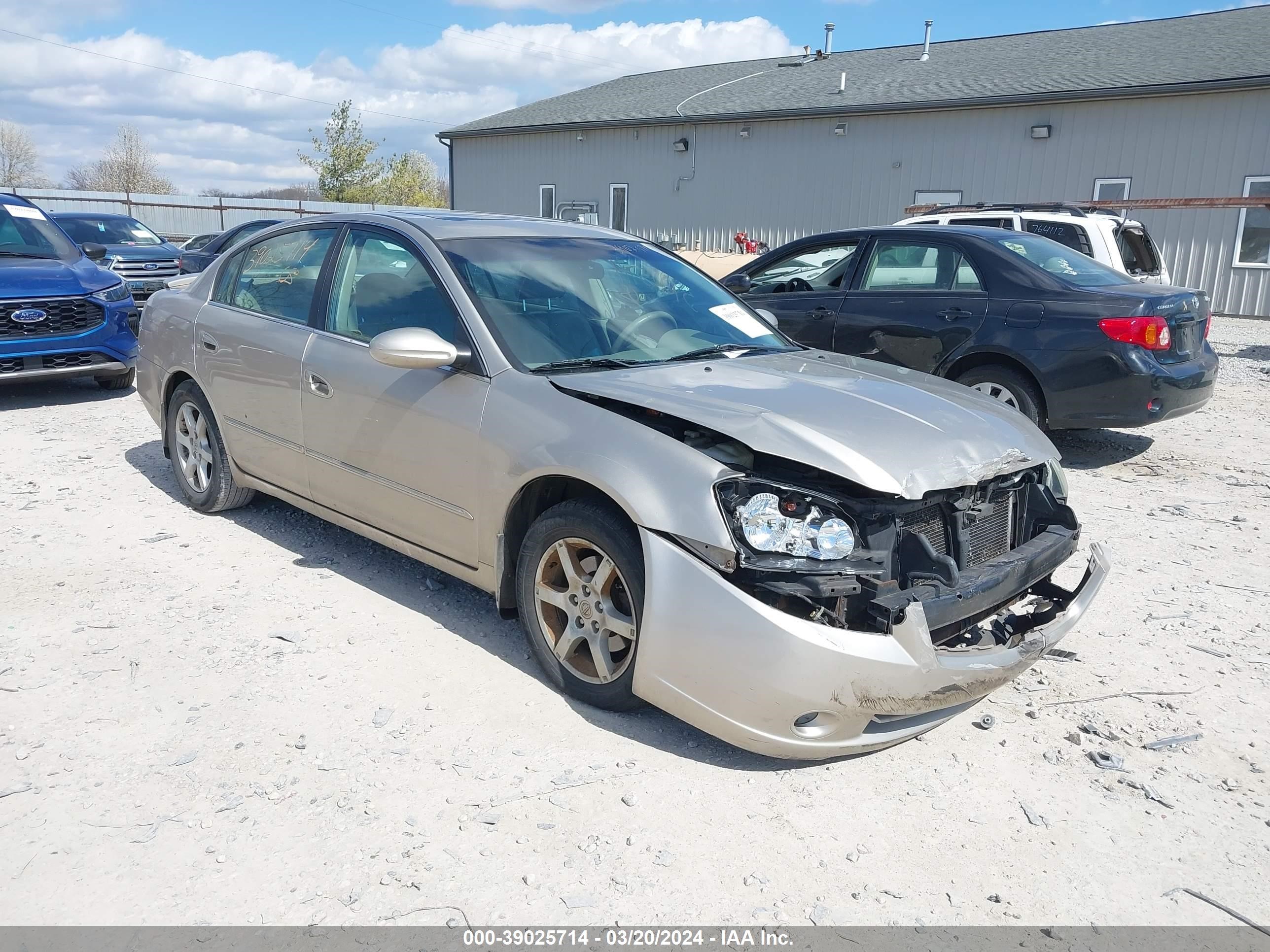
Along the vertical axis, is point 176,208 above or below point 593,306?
above

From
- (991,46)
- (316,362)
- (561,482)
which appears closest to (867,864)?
(561,482)

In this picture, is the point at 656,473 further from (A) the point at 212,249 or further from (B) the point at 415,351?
(A) the point at 212,249

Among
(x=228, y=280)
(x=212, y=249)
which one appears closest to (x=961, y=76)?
(x=212, y=249)

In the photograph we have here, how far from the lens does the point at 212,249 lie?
611 inches

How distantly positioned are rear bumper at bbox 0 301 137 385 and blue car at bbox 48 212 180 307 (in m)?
4.27

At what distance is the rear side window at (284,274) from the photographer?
4594 mm

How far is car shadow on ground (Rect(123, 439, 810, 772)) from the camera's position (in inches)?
128

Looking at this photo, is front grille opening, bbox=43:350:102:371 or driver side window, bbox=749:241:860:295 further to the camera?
front grille opening, bbox=43:350:102:371

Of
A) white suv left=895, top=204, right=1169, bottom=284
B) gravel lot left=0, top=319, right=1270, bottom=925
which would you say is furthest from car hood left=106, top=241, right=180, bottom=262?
white suv left=895, top=204, right=1169, bottom=284

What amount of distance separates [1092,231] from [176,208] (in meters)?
29.7

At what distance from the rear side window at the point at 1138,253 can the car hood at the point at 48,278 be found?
9637 millimetres

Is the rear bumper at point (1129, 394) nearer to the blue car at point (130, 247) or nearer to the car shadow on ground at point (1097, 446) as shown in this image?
the car shadow on ground at point (1097, 446)

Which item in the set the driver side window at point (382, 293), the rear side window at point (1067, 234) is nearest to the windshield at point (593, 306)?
the driver side window at point (382, 293)

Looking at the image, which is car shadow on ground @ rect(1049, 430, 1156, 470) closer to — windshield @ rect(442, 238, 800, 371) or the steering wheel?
windshield @ rect(442, 238, 800, 371)
